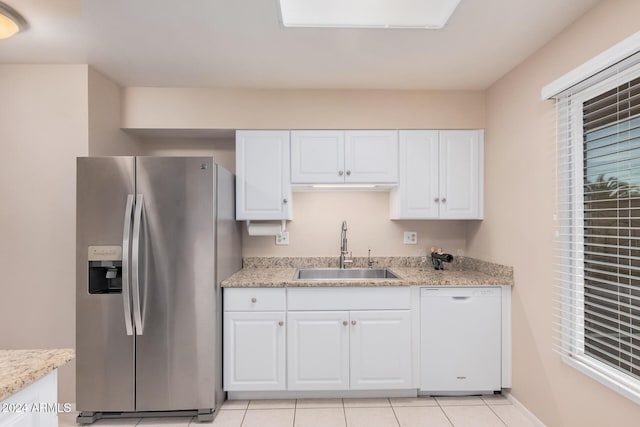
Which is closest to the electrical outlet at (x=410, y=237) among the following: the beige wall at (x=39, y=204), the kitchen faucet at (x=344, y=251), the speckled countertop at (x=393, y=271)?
the speckled countertop at (x=393, y=271)

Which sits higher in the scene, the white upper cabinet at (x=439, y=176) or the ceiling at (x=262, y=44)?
the ceiling at (x=262, y=44)

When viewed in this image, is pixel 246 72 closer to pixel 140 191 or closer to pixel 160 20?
pixel 160 20

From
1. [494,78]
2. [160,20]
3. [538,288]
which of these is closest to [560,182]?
[538,288]

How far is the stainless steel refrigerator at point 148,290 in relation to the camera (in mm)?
2244

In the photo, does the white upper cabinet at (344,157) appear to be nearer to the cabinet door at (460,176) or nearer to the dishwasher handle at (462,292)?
the cabinet door at (460,176)

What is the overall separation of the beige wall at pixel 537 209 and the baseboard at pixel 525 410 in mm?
31

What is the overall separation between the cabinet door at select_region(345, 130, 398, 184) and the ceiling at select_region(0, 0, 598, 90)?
0.39 metres

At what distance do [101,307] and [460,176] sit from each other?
274 cm

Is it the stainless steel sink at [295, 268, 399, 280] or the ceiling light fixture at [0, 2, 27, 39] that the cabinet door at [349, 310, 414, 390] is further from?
the ceiling light fixture at [0, 2, 27, 39]

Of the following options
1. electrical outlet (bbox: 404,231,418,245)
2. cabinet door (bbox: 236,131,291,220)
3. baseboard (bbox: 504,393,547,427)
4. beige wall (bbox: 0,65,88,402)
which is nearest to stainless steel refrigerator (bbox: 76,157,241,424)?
beige wall (bbox: 0,65,88,402)

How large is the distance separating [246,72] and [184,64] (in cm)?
42

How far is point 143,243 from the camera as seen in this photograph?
223 cm

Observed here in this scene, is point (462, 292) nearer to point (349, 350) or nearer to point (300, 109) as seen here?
point (349, 350)

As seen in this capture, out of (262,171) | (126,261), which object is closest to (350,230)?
(262,171)
